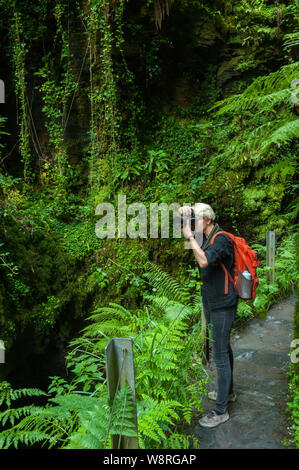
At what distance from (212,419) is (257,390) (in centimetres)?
87

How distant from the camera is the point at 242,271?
280cm

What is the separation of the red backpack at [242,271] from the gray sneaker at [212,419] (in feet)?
3.53

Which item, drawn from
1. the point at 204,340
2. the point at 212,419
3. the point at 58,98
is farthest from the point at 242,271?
the point at 58,98

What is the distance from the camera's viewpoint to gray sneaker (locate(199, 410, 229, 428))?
2.85 m

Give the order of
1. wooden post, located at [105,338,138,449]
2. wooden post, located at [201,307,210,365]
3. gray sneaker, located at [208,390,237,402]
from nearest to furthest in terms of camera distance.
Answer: wooden post, located at [105,338,138,449] < gray sneaker, located at [208,390,237,402] < wooden post, located at [201,307,210,365]

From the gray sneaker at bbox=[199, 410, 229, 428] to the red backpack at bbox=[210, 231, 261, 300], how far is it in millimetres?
1076

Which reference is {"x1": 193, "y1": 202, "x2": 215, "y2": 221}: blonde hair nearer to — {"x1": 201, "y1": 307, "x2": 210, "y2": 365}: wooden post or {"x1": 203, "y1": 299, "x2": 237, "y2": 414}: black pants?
{"x1": 203, "y1": 299, "x2": 237, "y2": 414}: black pants

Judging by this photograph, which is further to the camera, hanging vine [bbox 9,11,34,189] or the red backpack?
hanging vine [bbox 9,11,34,189]

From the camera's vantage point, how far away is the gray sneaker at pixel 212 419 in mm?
2852

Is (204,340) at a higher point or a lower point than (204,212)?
lower

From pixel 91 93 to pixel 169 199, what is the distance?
11.2ft

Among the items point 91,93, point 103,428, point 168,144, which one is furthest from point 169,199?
point 103,428

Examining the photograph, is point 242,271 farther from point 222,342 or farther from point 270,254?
point 270,254

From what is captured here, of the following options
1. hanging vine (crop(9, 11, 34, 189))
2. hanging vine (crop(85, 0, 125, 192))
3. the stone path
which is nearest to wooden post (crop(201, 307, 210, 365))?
the stone path
